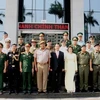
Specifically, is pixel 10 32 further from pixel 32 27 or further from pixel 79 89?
pixel 79 89

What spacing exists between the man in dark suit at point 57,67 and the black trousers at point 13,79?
4.03 ft

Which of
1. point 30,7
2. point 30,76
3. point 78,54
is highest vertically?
point 30,7

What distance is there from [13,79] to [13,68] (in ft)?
1.27

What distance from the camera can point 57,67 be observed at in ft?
30.5

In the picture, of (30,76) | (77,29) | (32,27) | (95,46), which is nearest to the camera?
(30,76)

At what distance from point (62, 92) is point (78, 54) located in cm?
143

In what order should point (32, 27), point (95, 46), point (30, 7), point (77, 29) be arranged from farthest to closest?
point (30, 7)
point (32, 27)
point (77, 29)
point (95, 46)

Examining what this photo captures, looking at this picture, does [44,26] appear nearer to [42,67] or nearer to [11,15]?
[11,15]

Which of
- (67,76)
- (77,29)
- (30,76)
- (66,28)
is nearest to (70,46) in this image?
(67,76)

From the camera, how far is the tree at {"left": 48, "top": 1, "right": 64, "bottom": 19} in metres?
17.8

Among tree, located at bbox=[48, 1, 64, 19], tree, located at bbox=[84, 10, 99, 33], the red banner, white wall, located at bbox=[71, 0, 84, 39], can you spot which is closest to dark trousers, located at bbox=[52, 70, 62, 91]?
white wall, located at bbox=[71, 0, 84, 39]

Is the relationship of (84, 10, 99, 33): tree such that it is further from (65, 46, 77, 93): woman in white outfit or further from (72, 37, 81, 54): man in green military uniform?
(65, 46, 77, 93): woman in white outfit

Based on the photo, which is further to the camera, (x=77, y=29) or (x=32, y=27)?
(x=32, y=27)

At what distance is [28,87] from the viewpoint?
9078 millimetres
